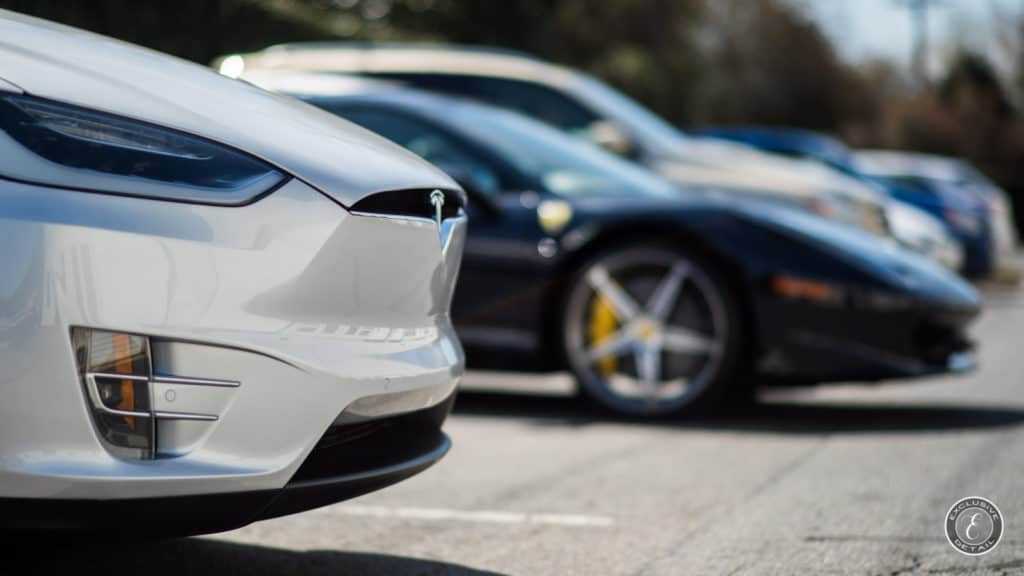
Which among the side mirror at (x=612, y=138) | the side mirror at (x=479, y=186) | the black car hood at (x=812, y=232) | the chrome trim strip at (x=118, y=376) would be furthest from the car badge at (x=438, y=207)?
the side mirror at (x=612, y=138)

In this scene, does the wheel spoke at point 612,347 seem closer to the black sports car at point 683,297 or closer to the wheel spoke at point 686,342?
the black sports car at point 683,297

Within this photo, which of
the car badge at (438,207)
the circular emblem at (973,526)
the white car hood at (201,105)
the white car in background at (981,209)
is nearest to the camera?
the white car hood at (201,105)

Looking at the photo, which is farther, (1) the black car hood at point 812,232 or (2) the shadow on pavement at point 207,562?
(1) the black car hood at point 812,232

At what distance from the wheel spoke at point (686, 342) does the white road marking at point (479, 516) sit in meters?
2.09

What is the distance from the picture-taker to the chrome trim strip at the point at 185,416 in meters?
2.75

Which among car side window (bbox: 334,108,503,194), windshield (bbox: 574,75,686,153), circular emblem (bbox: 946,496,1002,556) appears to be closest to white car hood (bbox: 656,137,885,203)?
windshield (bbox: 574,75,686,153)

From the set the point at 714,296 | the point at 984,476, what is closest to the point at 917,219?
the point at 714,296

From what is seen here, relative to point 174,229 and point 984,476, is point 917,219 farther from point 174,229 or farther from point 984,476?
point 174,229

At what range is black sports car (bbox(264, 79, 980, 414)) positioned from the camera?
6035mm

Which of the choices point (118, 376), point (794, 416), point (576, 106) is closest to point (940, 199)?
point (576, 106)

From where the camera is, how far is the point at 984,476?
4828mm

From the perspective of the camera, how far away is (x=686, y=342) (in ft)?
20.5

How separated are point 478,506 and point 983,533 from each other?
55.1 inches

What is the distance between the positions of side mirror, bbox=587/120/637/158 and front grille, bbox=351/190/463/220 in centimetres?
678
